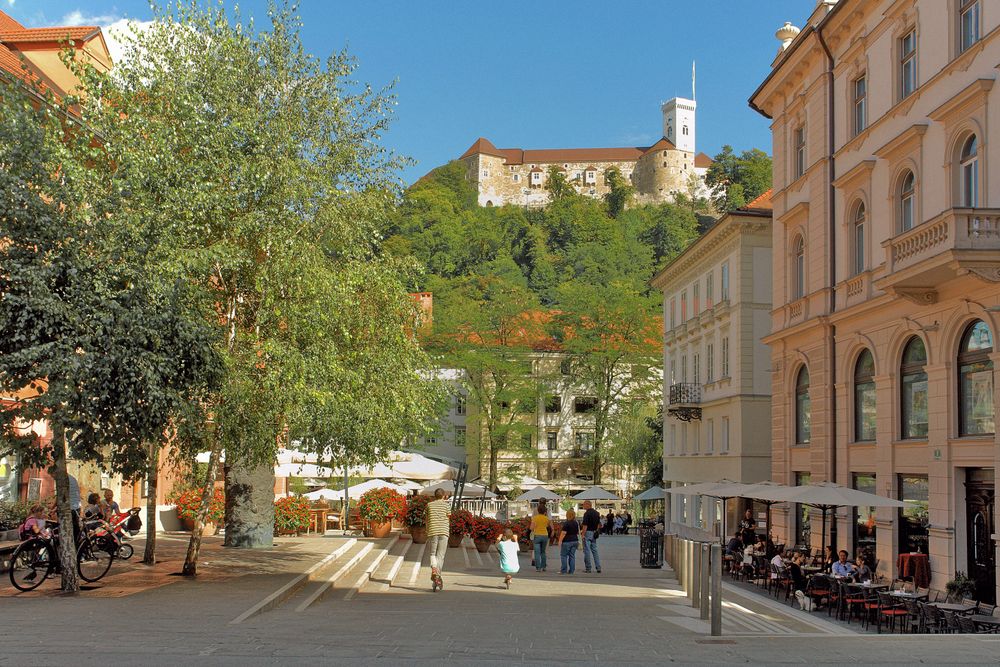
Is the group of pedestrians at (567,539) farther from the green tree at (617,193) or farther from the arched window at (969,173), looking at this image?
the green tree at (617,193)

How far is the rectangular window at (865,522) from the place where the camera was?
26258mm

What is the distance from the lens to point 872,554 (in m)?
26.0

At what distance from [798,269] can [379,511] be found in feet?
45.1

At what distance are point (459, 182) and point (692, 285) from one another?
123 m

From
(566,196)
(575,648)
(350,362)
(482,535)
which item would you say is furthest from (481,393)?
(566,196)

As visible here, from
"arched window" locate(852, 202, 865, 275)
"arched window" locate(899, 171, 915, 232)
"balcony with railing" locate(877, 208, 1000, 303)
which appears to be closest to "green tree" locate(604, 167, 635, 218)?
"arched window" locate(852, 202, 865, 275)

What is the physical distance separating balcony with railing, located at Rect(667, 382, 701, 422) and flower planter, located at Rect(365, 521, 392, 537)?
18.9 metres

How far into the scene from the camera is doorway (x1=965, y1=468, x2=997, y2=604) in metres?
20.5

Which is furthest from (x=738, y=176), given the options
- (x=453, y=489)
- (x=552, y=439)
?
(x=453, y=489)

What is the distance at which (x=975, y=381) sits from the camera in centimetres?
2161

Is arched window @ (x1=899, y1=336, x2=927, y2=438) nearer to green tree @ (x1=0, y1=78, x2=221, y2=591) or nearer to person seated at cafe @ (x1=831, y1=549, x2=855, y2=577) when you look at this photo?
person seated at cafe @ (x1=831, y1=549, x2=855, y2=577)

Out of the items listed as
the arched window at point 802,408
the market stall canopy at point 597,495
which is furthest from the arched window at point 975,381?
the market stall canopy at point 597,495

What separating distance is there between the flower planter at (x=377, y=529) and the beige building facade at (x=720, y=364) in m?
9.02

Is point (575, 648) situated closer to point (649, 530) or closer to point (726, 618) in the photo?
point (726, 618)
